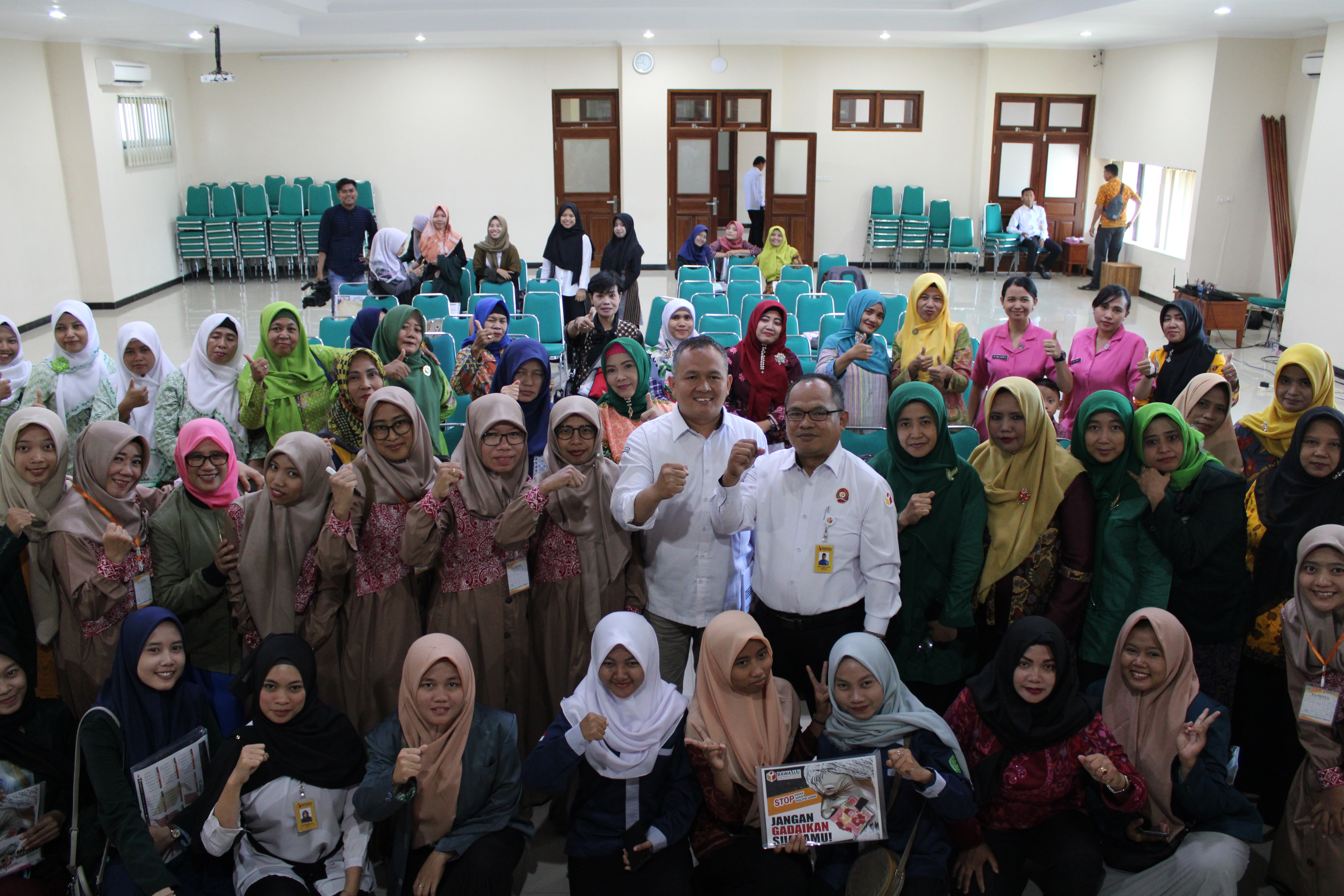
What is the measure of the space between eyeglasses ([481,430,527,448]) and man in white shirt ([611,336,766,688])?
341mm

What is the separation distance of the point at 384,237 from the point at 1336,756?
833 cm

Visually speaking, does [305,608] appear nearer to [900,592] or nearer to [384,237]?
[900,592]

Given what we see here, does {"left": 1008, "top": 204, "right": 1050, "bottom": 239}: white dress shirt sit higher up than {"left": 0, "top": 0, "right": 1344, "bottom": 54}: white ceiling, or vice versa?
{"left": 0, "top": 0, "right": 1344, "bottom": 54}: white ceiling

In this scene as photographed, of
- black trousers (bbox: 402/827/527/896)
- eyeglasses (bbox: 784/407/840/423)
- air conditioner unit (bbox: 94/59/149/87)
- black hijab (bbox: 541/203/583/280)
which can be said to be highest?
air conditioner unit (bbox: 94/59/149/87)

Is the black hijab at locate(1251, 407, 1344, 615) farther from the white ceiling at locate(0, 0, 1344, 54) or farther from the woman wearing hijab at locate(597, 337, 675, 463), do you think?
the white ceiling at locate(0, 0, 1344, 54)

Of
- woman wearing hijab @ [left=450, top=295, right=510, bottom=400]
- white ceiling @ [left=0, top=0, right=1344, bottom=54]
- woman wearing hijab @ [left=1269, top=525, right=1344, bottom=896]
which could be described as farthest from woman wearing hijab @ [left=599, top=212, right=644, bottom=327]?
woman wearing hijab @ [left=1269, top=525, right=1344, bottom=896]

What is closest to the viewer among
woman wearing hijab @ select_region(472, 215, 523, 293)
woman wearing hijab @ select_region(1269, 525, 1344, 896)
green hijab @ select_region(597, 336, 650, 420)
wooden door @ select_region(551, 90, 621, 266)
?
woman wearing hijab @ select_region(1269, 525, 1344, 896)

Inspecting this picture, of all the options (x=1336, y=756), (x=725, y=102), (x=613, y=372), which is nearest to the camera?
(x=1336, y=756)

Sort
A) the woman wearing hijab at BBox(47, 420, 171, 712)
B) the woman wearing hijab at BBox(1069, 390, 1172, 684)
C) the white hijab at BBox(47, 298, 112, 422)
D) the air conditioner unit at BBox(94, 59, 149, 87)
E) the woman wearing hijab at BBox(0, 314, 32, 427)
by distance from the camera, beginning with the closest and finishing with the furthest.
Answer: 1. the woman wearing hijab at BBox(47, 420, 171, 712)
2. the woman wearing hijab at BBox(1069, 390, 1172, 684)
3. the woman wearing hijab at BBox(0, 314, 32, 427)
4. the white hijab at BBox(47, 298, 112, 422)
5. the air conditioner unit at BBox(94, 59, 149, 87)

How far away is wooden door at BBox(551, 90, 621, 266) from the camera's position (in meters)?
14.4

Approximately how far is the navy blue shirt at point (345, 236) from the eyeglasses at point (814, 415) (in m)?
7.89

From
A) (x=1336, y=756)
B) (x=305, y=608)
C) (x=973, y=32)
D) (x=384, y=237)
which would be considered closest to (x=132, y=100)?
(x=384, y=237)

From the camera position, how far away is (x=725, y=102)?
14.2m

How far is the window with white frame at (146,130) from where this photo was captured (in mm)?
12211
